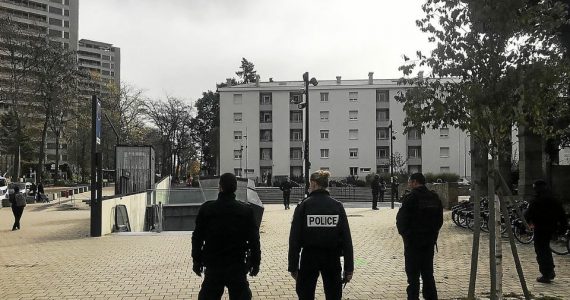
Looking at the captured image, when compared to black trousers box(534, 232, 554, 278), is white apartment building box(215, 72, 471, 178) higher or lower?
higher

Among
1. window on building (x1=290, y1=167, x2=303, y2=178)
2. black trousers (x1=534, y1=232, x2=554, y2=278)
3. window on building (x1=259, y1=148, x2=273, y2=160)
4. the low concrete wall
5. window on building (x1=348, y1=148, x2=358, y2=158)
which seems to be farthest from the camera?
window on building (x1=259, y1=148, x2=273, y2=160)

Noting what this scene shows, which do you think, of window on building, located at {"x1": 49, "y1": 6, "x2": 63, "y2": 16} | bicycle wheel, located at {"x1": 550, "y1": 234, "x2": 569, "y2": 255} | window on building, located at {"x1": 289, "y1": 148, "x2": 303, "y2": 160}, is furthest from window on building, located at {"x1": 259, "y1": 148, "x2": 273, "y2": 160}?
window on building, located at {"x1": 49, "y1": 6, "x2": 63, "y2": 16}

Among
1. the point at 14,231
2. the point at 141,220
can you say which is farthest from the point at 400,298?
the point at 141,220

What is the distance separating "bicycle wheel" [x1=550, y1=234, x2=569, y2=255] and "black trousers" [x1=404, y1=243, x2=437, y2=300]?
6010mm

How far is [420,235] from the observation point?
252 inches

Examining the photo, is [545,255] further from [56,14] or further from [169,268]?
[56,14]

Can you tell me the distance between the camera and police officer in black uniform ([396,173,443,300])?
250 inches

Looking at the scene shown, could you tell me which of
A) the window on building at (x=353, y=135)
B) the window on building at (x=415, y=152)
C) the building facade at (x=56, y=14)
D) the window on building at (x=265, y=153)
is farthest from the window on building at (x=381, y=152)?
the building facade at (x=56, y=14)

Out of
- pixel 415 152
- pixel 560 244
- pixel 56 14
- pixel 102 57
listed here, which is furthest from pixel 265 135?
pixel 102 57

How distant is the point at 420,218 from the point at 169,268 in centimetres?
501

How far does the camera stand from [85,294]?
7586 millimetres

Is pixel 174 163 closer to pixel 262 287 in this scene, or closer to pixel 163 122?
pixel 163 122

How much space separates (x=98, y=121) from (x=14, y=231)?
15.1 ft

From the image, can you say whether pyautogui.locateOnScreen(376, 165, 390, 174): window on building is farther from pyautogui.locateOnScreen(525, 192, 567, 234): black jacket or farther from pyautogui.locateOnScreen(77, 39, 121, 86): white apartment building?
pyautogui.locateOnScreen(77, 39, 121, 86): white apartment building
